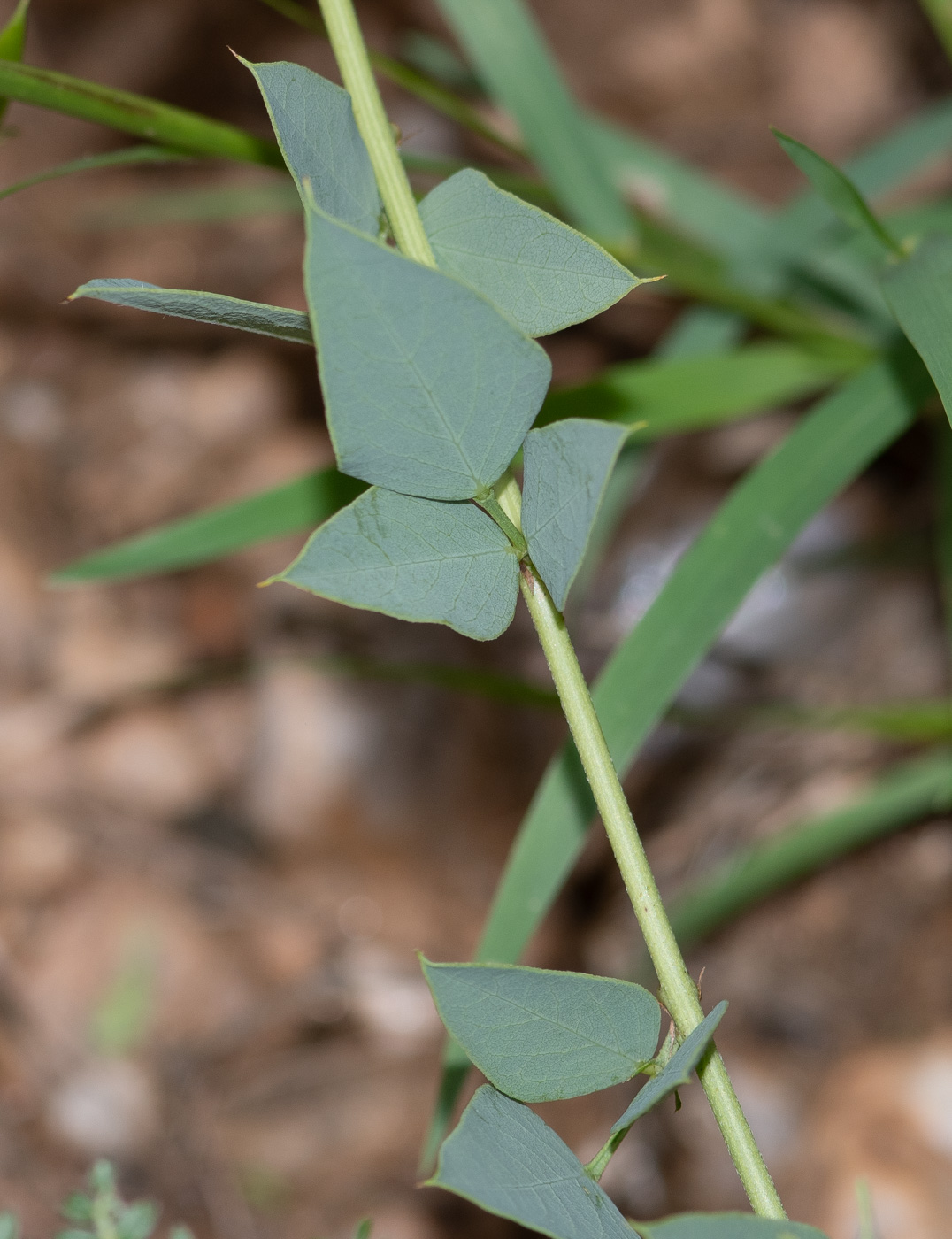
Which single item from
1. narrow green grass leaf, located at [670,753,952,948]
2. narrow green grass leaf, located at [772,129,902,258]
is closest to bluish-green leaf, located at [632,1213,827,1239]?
narrow green grass leaf, located at [772,129,902,258]

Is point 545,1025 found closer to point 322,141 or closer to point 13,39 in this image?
point 322,141

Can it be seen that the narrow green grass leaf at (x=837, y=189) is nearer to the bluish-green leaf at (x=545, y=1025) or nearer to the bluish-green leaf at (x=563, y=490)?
the bluish-green leaf at (x=563, y=490)

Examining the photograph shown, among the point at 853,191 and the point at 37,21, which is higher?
the point at 37,21

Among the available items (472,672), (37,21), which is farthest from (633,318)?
(37,21)

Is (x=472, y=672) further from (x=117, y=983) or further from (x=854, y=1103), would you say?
(x=117, y=983)

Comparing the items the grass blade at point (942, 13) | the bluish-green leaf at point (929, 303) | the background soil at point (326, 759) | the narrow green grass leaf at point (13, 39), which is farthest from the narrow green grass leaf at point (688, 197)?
the narrow green grass leaf at point (13, 39)
